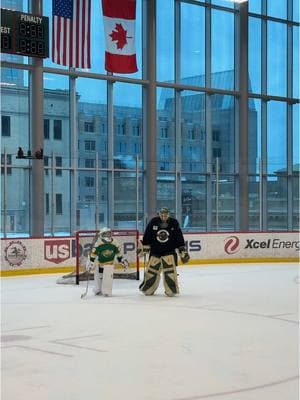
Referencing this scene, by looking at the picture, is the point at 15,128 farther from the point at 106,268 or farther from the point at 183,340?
the point at 183,340

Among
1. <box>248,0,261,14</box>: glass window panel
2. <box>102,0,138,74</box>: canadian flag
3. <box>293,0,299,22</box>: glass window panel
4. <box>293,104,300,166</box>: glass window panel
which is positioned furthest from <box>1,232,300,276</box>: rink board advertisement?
<box>293,0,299,22</box>: glass window panel

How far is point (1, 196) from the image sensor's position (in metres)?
17.4

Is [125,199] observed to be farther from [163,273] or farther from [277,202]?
[163,273]

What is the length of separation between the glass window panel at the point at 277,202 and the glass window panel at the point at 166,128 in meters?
3.48

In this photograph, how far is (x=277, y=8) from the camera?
24.4 metres

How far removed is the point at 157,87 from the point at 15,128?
483cm

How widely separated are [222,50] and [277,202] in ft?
16.4

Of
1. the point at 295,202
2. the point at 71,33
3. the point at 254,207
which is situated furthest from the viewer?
the point at 295,202

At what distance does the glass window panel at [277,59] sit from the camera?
24.3 m

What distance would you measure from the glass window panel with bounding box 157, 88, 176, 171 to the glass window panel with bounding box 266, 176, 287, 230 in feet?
11.4

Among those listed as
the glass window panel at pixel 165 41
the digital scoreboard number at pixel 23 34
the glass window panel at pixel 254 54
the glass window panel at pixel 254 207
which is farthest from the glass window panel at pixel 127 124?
the digital scoreboard number at pixel 23 34

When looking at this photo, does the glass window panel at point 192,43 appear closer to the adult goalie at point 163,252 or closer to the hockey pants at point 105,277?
the adult goalie at point 163,252

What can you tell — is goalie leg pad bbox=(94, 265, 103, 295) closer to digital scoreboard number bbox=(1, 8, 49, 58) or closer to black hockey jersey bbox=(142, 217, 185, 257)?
black hockey jersey bbox=(142, 217, 185, 257)

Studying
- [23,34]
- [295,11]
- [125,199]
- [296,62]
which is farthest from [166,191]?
[23,34]
